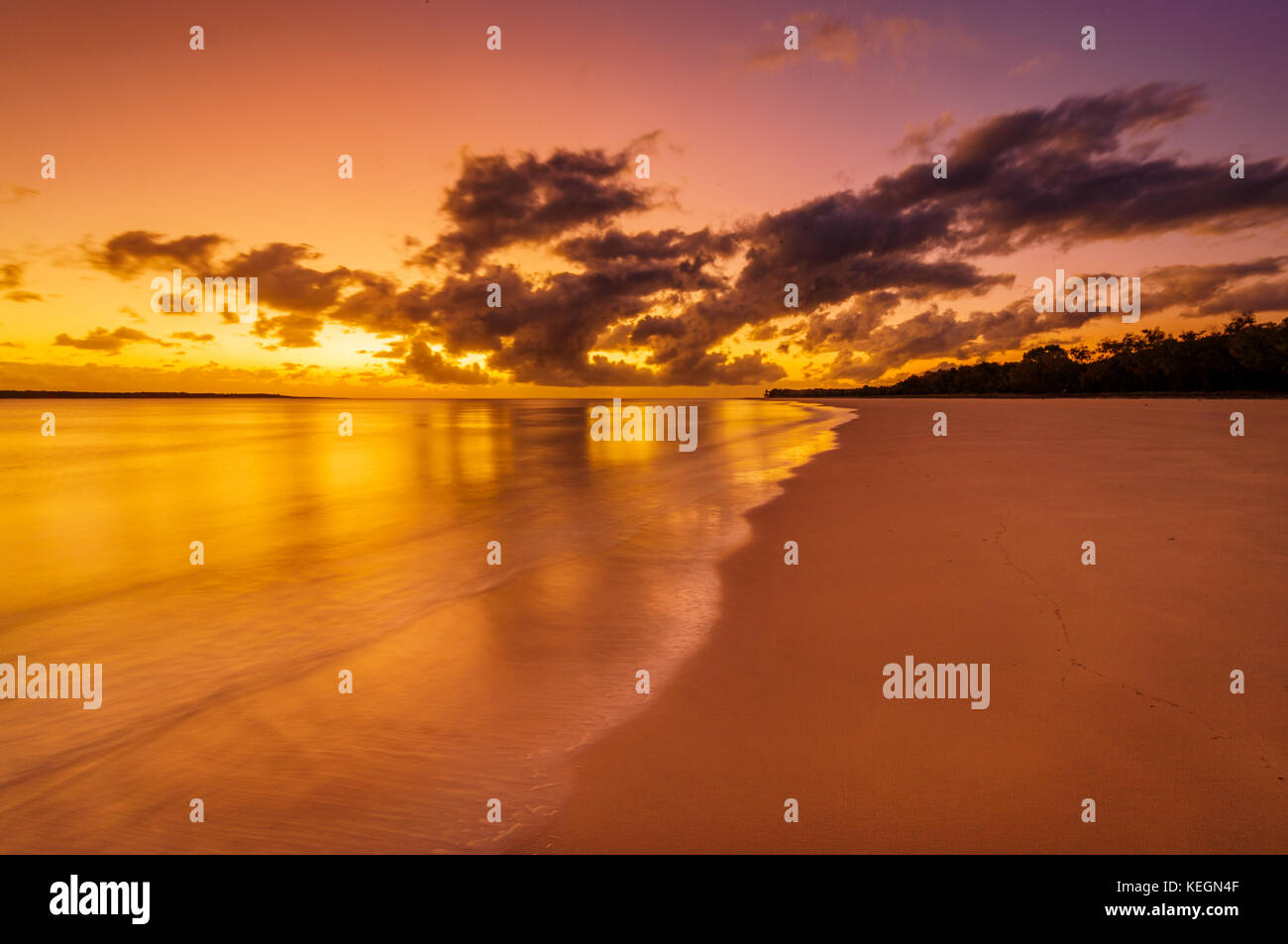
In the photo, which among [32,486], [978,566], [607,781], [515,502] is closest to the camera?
[607,781]

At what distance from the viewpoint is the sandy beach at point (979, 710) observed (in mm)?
3424

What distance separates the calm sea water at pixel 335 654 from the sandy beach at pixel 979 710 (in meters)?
0.59

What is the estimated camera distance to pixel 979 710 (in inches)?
179

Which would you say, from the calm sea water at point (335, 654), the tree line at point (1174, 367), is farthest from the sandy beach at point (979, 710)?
the tree line at point (1174, 367)

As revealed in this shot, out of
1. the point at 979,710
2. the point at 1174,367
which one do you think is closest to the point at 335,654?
the point at 979,710

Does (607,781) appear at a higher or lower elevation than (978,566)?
lower

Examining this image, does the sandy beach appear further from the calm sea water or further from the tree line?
the tree line

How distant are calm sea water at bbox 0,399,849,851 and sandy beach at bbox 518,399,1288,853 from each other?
59 centimetres

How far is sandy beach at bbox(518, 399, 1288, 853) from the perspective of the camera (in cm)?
342

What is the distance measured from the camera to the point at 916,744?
4.15 meters
